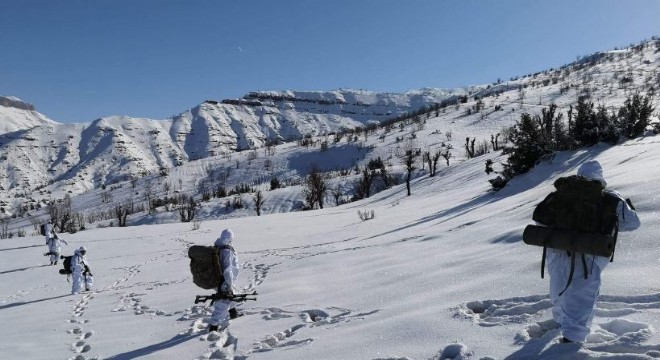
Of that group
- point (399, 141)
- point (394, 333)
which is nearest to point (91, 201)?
point (399, 141)

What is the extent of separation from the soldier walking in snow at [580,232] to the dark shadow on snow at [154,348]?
5.14 m

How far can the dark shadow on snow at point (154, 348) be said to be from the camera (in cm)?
605

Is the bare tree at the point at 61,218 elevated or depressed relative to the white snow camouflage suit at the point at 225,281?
elevated

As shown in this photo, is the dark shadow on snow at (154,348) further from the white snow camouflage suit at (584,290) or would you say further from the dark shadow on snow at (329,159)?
the dark shadow on snow at (329,159)

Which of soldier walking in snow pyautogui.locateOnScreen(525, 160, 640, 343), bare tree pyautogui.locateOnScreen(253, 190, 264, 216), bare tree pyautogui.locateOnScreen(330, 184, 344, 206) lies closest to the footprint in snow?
soldier walking in snow pyautogui.locateOnScreen(525, 160, 640, 343)

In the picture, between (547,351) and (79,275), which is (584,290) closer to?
(547,351)

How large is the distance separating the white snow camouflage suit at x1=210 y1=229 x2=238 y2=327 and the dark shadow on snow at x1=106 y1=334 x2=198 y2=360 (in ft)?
1.41

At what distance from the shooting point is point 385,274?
8273 mm

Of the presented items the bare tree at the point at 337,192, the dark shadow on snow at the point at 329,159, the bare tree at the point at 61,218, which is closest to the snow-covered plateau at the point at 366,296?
the bare tree at the point at 61,218

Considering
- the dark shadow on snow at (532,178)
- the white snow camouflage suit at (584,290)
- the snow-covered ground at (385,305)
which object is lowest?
the snow-covered ground at (385,305)

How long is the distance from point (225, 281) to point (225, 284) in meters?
0.05

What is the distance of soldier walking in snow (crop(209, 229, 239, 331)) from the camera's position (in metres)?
6.77

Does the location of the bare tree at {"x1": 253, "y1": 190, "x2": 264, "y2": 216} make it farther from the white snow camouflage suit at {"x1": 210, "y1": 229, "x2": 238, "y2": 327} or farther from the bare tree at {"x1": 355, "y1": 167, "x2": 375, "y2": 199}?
the white snow camouflage suit at {"x1": 210, "y1": 229, "x2": 238, "y2": 327}

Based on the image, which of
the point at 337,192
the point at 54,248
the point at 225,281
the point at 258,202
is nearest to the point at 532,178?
the point at 225,281
